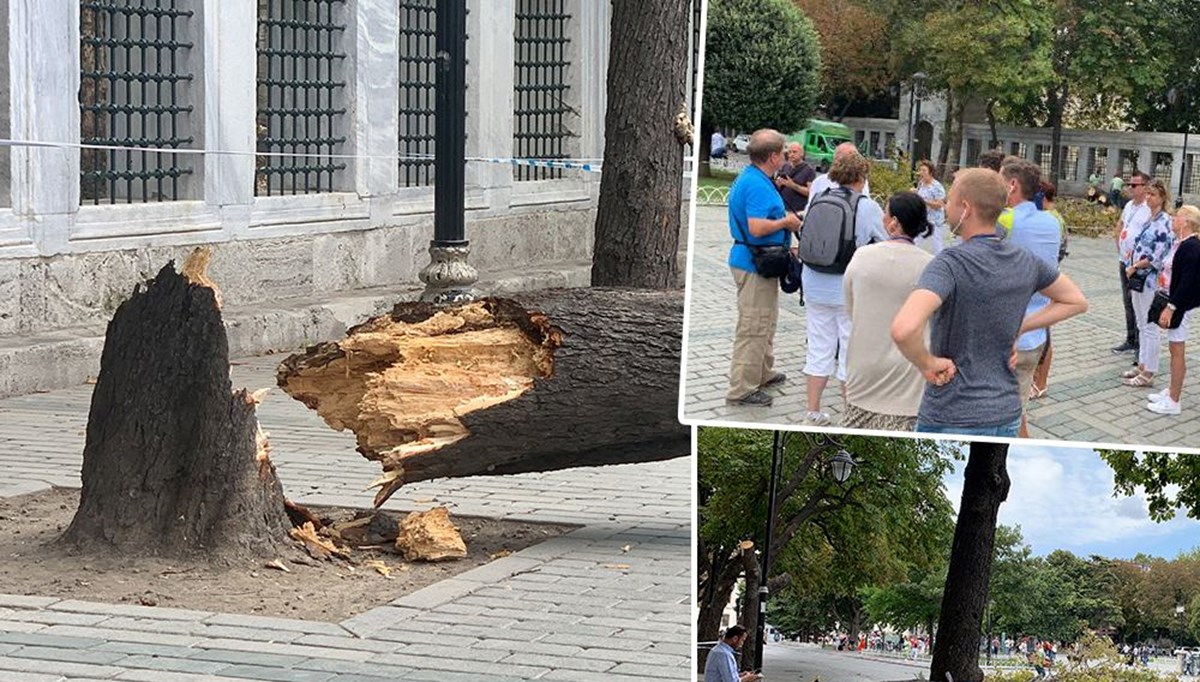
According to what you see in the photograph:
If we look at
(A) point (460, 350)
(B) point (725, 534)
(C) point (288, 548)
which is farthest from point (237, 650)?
(B) point (725, 534)

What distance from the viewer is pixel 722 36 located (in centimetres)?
243

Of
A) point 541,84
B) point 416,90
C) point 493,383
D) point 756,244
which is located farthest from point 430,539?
point 541,84

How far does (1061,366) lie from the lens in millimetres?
2365

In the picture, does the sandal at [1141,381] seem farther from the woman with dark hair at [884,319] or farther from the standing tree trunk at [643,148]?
the standing tree trunk at [643,148]

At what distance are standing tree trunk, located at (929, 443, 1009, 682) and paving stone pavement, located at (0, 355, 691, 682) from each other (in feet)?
12.5

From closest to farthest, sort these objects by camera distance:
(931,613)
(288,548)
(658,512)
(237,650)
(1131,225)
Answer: (931,613) → (1131,225) → (237,650) → (288,548) → (658,512)

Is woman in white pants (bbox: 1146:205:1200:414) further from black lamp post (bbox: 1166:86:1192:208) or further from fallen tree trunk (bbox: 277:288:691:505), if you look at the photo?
fallen tree trunk (bbox: 277:288:691:505)

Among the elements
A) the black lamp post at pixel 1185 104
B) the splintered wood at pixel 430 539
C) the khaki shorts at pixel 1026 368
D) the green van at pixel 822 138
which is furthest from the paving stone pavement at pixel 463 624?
the black lamp post at pixel 1185 104

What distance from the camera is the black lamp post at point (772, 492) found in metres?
2.28

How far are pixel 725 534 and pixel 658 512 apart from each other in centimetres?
672

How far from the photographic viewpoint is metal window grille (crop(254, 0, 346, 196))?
55.0 feet

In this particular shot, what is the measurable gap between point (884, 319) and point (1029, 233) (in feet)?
0.66

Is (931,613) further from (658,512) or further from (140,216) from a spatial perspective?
(140,216)

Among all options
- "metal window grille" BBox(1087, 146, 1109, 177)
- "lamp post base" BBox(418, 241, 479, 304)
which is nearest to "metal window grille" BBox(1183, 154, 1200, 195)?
"metal window grille" BBox(1087, 146, 1109, 177)
